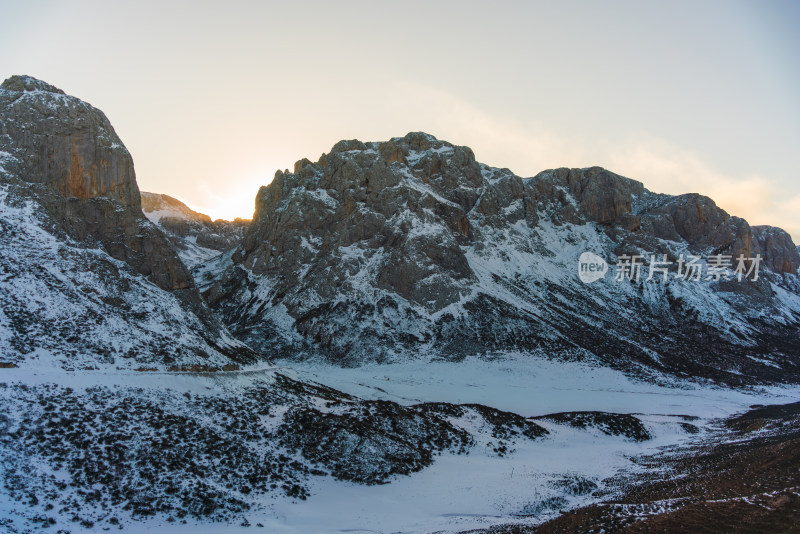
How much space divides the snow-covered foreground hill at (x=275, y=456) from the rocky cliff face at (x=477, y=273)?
3831 cm

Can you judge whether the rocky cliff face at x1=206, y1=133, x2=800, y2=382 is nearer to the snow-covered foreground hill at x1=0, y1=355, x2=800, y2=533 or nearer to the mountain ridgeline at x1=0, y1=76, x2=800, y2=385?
the mountain ridgeline at x1=0, y1=76, x2=800, y2=385

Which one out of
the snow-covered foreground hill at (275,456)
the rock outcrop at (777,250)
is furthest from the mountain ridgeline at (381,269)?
the snow-covered foreground hill at (275,456)

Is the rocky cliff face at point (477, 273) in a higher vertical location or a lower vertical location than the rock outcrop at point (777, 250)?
lower

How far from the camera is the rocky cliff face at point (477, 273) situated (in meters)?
84.9

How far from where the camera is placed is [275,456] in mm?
29500

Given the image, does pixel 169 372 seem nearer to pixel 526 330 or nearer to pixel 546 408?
pixel 546 408

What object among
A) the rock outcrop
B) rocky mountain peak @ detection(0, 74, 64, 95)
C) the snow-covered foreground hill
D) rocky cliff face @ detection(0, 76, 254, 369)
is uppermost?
the rock outcrop

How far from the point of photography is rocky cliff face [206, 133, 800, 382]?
3344 inches

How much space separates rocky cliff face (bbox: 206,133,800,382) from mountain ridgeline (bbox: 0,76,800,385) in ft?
1.45

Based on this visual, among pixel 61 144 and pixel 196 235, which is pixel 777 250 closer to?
pixel 61 144

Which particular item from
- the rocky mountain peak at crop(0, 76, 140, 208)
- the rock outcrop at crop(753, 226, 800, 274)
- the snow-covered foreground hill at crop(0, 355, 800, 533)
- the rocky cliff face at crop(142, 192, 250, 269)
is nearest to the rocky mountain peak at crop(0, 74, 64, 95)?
the rocky mountain peak at crop(0, 76, 140, 208)

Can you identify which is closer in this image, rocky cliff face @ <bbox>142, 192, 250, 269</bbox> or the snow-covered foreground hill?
the snow-covered foreground hill

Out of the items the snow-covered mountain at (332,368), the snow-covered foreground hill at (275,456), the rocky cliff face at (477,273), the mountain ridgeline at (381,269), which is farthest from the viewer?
the rocky cliff face at (477,273)

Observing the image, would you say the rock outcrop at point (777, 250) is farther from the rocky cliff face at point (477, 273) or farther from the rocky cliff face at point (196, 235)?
the rocky cliff face at point (196, 235)
